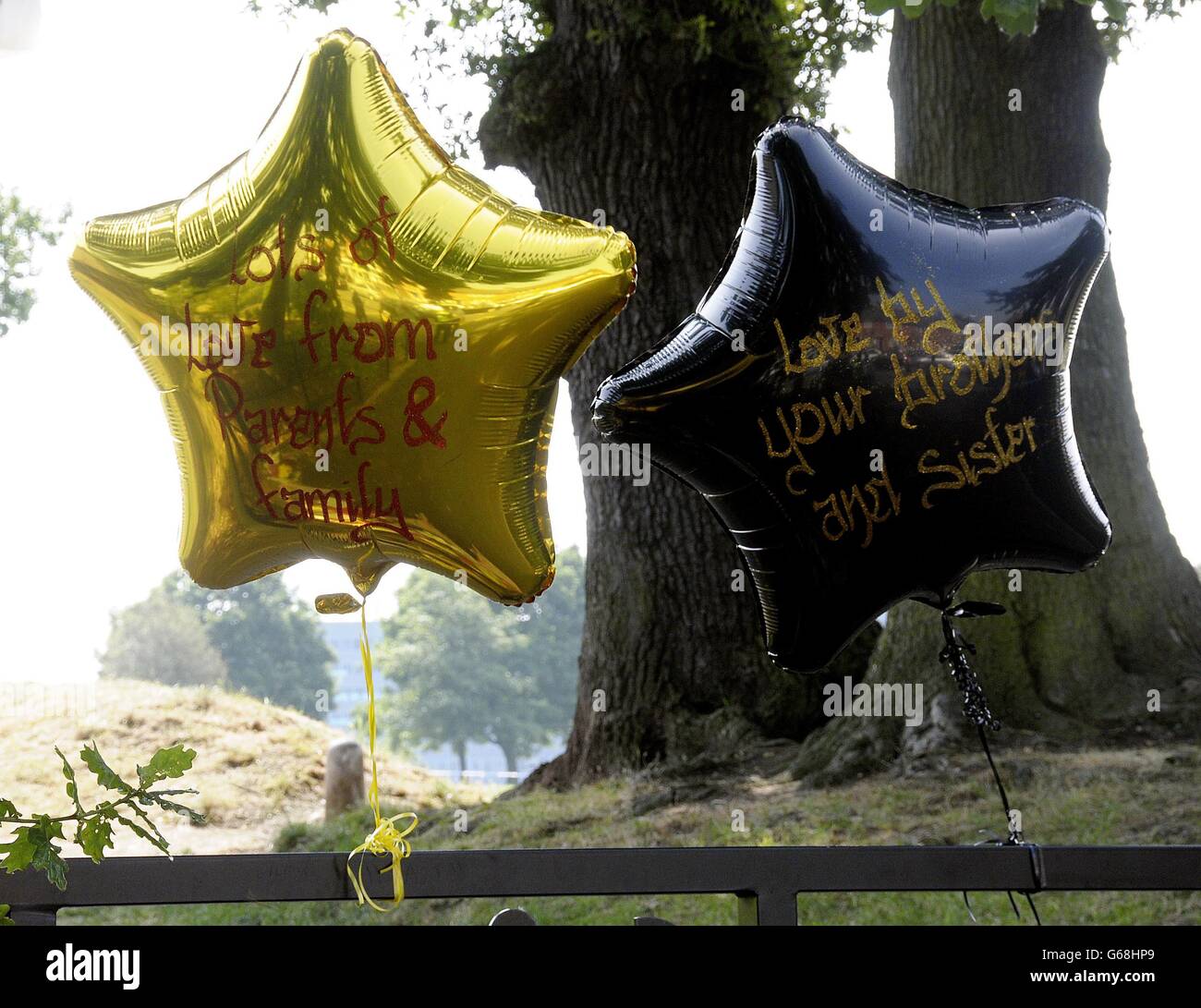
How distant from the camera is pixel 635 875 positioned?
70.3 inches

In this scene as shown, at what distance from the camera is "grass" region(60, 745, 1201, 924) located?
157 inches

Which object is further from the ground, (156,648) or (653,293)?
(653,293)

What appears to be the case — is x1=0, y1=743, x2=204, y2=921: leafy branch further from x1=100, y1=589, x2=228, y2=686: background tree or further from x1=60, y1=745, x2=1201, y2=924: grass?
x1=100, y1=589, x2=228, y2=686: background tree

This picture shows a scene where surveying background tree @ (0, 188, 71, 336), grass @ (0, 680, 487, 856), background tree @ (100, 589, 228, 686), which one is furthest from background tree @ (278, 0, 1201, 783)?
background tree @ (100, 589, 228, 686)

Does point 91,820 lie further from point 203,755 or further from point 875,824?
point 203,755

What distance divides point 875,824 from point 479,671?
45.1m

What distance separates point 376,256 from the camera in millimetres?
2197

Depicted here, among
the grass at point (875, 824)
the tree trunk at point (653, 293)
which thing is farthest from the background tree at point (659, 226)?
the grass at point (875, 824)

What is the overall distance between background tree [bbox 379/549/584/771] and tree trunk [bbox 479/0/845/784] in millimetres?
42623

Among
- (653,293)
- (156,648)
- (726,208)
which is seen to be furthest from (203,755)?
(156,648)
